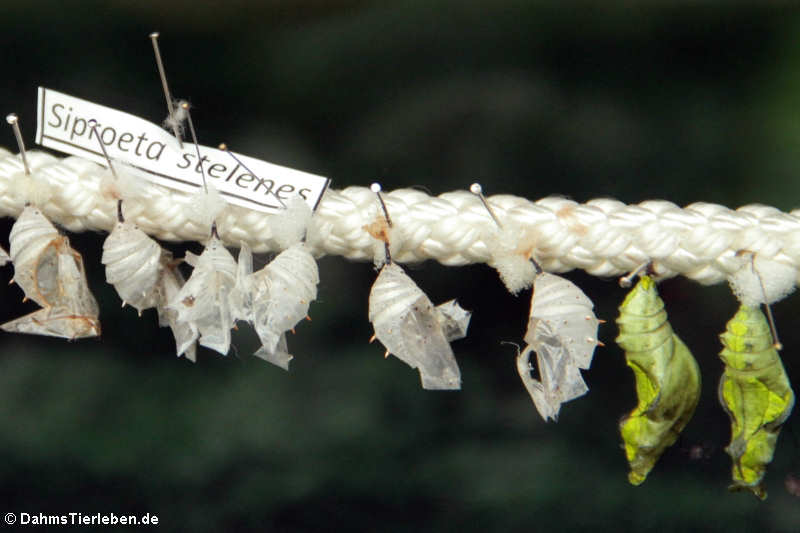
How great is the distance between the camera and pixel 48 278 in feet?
2.02

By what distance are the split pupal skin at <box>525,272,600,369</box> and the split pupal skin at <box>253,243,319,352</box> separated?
161mm

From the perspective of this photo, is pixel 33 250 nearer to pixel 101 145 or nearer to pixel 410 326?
pixel 101 145

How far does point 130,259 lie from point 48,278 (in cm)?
7

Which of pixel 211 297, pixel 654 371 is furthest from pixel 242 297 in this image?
pixel 654 371

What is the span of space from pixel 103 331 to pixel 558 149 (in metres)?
0.44

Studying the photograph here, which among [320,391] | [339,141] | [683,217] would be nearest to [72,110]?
[339,141]

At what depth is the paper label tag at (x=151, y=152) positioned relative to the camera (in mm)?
610

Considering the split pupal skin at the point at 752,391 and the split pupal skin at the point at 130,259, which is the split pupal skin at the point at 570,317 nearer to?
the split pupal skin at the point at 752,391

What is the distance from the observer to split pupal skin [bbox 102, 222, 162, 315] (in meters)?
0.59

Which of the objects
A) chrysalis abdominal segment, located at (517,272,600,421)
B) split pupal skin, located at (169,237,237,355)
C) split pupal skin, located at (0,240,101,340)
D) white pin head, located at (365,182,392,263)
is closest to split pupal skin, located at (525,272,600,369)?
chrysalis abdominal segment, located at (517,272,600,421)

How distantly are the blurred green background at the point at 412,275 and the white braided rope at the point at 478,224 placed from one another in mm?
74

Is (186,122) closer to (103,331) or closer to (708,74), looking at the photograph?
(103,331)

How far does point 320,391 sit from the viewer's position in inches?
29.8

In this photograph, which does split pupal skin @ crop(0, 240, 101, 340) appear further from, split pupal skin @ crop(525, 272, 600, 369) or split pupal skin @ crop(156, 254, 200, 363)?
split pupal skin @ crop(525, 272, 600, 369)
